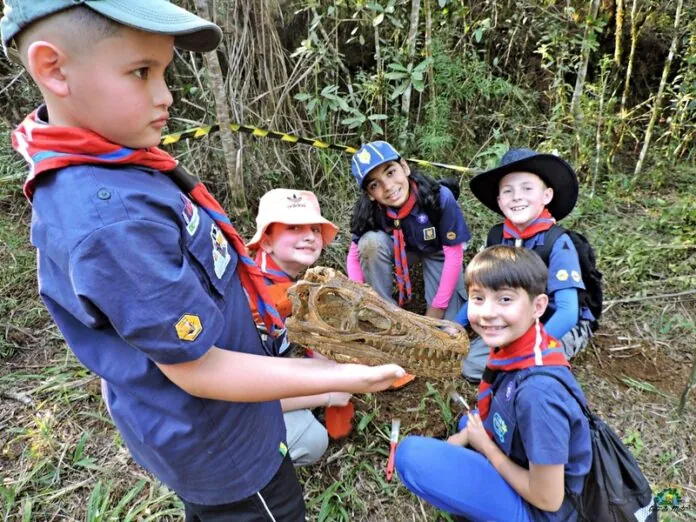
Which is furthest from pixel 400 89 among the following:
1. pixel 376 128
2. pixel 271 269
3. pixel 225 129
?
pixel 271 269

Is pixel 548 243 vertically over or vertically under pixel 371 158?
under

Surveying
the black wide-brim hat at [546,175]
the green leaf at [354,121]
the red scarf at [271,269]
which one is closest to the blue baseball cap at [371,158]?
the black wide-brim hat at [546,175]

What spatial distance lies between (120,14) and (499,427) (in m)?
1.84

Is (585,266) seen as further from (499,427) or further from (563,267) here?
(499,427)

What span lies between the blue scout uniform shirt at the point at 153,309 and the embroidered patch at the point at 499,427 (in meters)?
0.92

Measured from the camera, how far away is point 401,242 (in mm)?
3324

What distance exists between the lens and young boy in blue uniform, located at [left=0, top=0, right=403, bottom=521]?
0.89m

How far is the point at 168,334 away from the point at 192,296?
90 millimetres

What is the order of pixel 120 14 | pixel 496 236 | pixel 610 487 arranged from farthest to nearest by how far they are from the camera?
pixel 496 236, pixel 610 487, pixel 120 14

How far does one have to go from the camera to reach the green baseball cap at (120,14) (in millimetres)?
874

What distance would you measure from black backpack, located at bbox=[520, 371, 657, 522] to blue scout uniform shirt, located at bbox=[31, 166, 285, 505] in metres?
1.07

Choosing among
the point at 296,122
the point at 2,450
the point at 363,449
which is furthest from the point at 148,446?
the point at 296,122

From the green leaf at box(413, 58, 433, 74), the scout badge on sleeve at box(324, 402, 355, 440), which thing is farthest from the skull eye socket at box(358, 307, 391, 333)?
the green leaf at box(413, 58, 433, 74)

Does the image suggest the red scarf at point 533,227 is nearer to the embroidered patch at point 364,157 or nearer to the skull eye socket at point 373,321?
the embroidered patch at point 364,157
